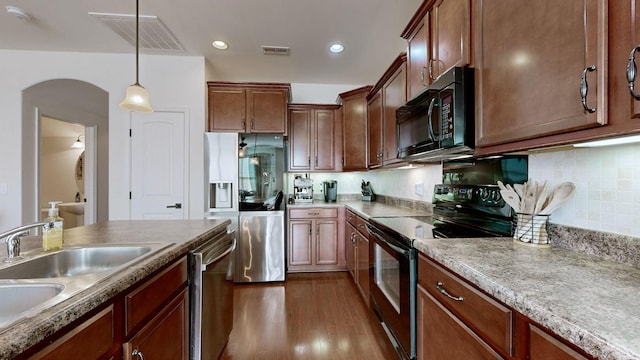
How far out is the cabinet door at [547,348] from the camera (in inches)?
23.3

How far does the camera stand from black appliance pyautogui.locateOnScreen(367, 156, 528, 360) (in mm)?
1437

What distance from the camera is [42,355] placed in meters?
0.60

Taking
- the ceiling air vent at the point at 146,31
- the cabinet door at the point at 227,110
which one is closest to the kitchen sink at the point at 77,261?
the ceiling air vent at the point at 146,31

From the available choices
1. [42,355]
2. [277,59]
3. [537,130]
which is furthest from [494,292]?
[277,59]

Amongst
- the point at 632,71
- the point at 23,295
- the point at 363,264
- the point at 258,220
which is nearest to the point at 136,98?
the point at 23,295

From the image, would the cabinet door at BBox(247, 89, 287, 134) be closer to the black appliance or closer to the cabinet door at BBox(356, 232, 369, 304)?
the cabinet door at BBox(356, 232, 369, 304)

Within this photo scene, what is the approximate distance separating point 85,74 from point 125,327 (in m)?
3.45

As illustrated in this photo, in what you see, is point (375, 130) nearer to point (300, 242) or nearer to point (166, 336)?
point (300, 242)

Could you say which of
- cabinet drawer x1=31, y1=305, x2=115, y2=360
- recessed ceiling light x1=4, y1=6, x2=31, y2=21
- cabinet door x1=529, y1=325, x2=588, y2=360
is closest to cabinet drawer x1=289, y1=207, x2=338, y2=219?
cabinet drawer x1=31, y1=305, x2=115, y2=360

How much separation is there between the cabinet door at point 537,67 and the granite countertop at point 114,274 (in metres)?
1.50

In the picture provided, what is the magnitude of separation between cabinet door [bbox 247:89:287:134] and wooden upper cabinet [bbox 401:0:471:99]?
1.75 meters

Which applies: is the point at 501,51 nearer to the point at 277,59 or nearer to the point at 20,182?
the point at 277,59

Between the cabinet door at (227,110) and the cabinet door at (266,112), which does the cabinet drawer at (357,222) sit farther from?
the cabinet door at (227,110)

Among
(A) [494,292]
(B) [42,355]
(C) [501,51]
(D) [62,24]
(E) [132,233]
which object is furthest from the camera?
(D) [62,24]
